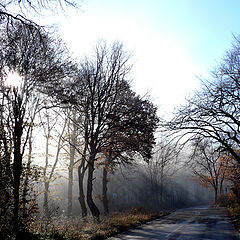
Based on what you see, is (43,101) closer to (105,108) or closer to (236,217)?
(105,108)

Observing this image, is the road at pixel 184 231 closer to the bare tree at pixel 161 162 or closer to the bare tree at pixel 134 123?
the bare tree at pixel 161 162

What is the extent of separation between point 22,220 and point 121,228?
7158mm

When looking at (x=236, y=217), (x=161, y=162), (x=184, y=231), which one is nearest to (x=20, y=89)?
(x=161, y=162)

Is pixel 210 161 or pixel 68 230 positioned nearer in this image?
pixel 68 230

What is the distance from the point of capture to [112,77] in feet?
60.3

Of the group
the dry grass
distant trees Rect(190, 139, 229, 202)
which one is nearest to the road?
the dry grass

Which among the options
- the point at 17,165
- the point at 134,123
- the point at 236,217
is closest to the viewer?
the point at 17,165

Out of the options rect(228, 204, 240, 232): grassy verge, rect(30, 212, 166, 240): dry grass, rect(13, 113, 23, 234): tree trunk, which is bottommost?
rect(228, 204, 240, 232): grassy verge

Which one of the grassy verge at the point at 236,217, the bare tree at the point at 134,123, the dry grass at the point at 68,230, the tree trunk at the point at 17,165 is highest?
the bare tree at the point at 134,123

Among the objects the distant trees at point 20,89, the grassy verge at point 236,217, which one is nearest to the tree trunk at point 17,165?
the distant trees at point 20,89

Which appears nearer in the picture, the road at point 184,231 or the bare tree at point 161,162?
the road at point 184,231

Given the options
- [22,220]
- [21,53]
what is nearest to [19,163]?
[22,220]

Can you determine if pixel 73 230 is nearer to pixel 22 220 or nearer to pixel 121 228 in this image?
pixel 22 220

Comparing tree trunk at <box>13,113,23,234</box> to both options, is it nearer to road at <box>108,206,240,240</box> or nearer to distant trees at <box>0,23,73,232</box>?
distant trees at <box>0,23,73,232</box>
